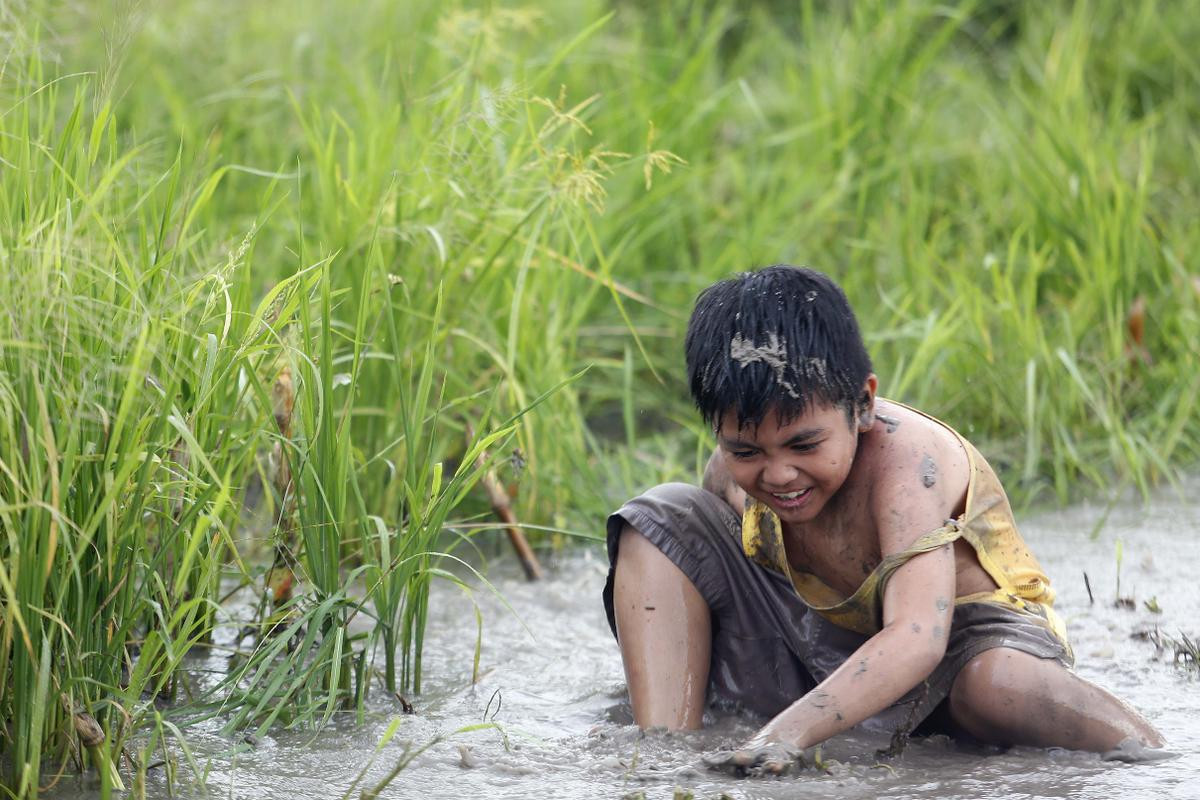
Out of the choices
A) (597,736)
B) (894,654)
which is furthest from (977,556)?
(597,736)

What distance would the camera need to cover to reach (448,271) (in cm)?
328

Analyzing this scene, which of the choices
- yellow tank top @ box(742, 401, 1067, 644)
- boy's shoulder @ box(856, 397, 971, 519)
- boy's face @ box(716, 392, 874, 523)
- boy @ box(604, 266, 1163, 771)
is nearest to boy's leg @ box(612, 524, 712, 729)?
boy @ box(604, 266, 1163, 771)

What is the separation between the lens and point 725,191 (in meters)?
4.92

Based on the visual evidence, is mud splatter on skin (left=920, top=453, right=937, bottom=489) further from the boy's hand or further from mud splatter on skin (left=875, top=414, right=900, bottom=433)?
the boy's hand

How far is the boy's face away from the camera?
2.36 metres

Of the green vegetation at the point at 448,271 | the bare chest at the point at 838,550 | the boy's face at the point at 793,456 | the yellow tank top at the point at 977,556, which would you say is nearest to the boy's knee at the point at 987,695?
the yellow tank top at the point at 977,556

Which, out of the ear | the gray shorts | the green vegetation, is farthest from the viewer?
the gray shorts

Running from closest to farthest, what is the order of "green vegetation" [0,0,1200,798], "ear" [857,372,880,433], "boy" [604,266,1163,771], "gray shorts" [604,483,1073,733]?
"green vegetation" [0,0,1200,798], "boy" [604,266,1163,771], "ear" [857,372,880,433], "gray shorts" [604,483,1073,733]

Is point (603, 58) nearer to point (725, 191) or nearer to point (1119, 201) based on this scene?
point (725, 191)

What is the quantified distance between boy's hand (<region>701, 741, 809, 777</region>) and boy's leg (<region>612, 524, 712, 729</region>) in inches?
11.3

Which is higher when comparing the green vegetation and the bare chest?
the green vegetation

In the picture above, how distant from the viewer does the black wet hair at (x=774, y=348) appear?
2.33 metres

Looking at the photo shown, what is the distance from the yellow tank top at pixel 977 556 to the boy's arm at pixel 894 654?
27 mm

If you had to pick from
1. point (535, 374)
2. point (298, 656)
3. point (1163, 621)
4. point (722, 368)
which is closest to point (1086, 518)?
point (1163, 621)
